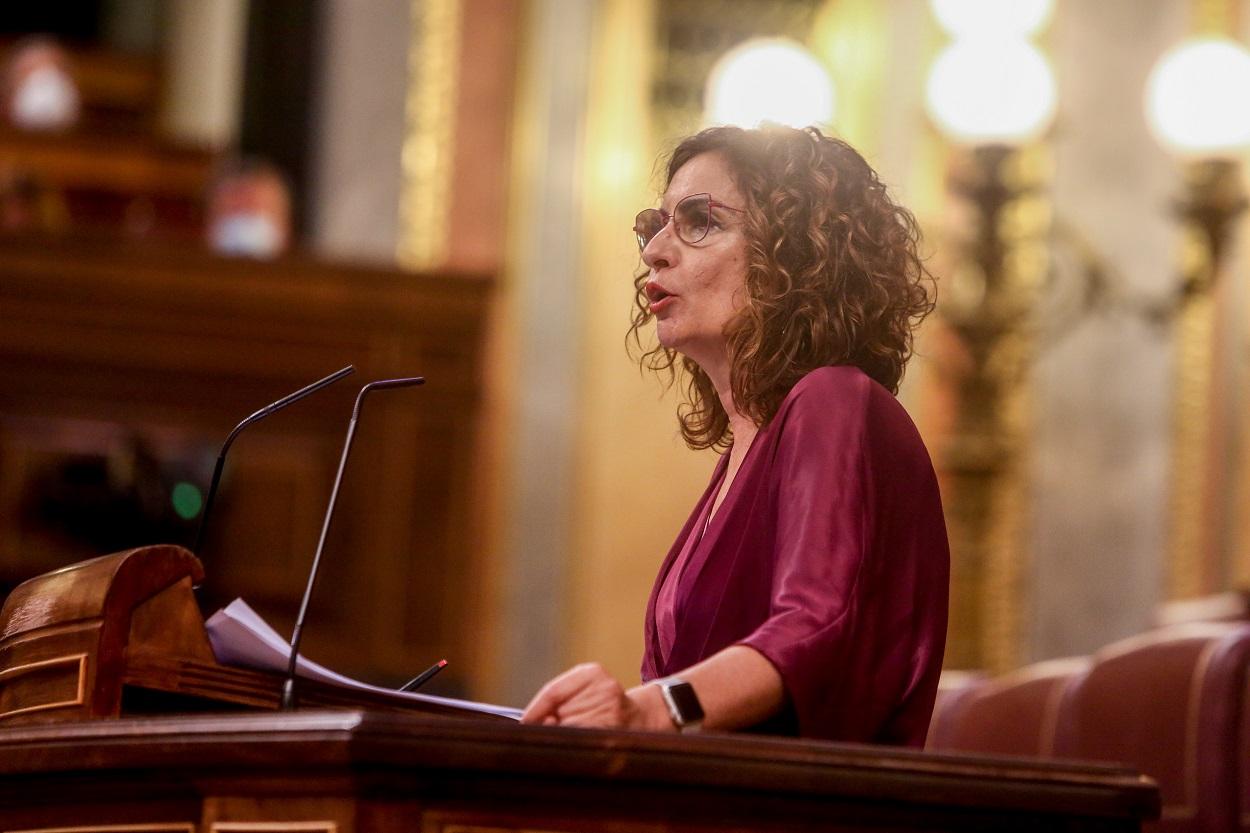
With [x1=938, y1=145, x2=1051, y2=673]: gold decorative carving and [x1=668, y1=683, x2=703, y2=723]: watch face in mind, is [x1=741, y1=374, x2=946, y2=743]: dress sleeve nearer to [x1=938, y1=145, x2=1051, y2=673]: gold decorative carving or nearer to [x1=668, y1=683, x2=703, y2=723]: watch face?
[x1=668, y1=683, x2=703, y2=723]: watch face

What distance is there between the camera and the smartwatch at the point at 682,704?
1.70 m

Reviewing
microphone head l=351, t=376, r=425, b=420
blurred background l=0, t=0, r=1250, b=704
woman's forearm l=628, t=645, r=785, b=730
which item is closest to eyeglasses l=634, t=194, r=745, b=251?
microphone head l=351, t=376, r=425, b=420

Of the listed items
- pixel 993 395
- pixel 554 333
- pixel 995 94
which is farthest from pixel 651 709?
pixel 554 333

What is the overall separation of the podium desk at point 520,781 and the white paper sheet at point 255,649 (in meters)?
0.24

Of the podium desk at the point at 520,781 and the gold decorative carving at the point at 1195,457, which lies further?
the gold decorative carving at the point at 1195,457

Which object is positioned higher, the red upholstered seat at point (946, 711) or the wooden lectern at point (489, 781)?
the wooden lectern at point (489, 781)

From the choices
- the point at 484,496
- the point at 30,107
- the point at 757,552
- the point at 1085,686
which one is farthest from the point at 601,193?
the point at 757,552

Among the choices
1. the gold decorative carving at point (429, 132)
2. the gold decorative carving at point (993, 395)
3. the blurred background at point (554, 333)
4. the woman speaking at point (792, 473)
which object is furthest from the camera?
the gold decorative carving at point (429, 132)

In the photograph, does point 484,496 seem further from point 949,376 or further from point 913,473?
point 913,473

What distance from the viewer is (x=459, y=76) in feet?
22.6

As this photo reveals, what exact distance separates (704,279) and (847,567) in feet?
1.15

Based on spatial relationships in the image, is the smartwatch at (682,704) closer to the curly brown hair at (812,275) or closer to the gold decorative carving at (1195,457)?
the curly brown hair at (812,275)

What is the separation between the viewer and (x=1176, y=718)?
9.70 feet

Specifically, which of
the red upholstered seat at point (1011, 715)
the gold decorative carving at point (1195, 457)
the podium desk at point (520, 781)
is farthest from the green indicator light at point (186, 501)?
the podium desk at point (520, 781)
